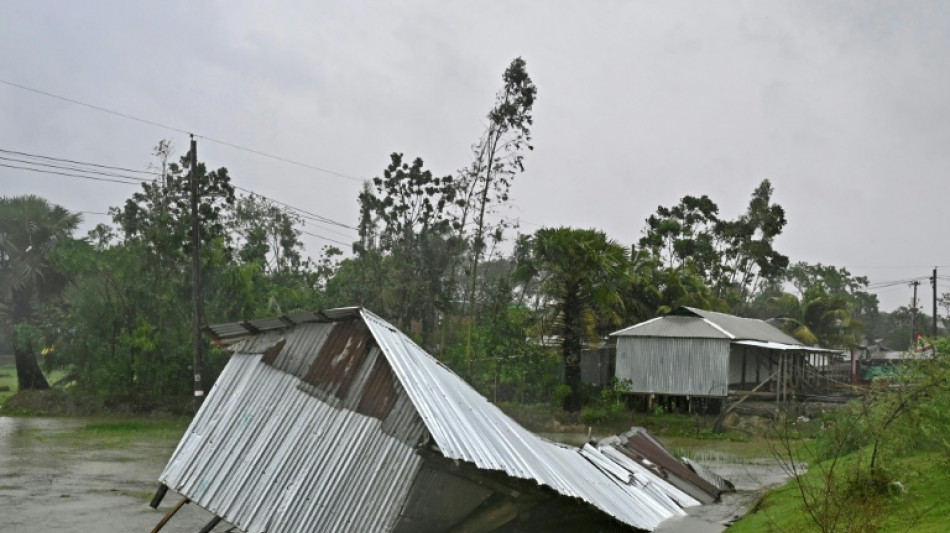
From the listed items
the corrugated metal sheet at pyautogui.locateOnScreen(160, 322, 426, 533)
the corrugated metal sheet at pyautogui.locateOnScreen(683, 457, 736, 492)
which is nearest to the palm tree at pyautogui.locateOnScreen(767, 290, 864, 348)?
the corrugated metal sheet at pyautogui.locateOnScreen(683, 457, 736, 492)

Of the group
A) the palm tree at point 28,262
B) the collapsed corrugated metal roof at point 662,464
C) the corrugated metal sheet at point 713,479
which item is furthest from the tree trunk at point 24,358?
the corrugated metal sheet at point 713,479

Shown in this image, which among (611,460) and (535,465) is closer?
(535,465)

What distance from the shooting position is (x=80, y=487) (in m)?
21.5

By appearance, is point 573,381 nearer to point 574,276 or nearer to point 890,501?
point 574,276

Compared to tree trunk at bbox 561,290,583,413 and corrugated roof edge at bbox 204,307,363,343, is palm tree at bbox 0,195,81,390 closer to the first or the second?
tree trunk at bbox 561,290,583,413

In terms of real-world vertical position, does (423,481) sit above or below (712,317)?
below

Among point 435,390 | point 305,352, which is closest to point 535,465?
point 435,390

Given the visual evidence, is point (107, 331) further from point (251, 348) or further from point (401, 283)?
point (251, 348)

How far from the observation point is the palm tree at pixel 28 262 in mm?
42812

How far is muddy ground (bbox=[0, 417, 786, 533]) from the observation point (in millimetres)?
17297

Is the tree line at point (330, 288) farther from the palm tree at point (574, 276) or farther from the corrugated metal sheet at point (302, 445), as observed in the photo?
the corrugated metal sheet at point (302, 445)

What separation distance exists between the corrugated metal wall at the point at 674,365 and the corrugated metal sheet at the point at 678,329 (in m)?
0.24

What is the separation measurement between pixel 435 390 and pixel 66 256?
101 ft

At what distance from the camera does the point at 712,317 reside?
137 ft
